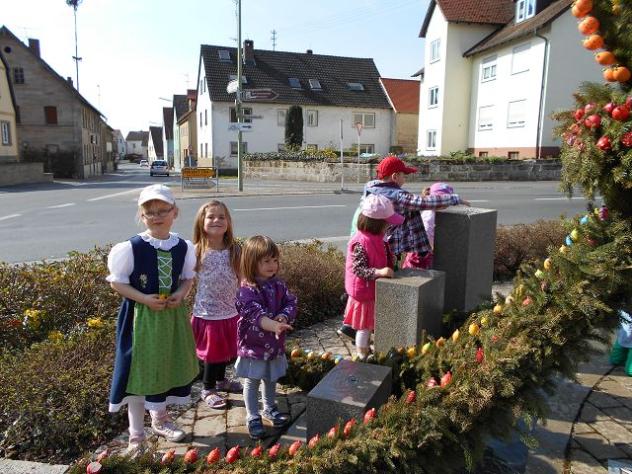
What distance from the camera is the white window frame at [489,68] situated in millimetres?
31205

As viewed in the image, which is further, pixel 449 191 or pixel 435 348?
pixel 449 191

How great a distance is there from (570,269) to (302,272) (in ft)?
11.9

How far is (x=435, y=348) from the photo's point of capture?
3248 mm

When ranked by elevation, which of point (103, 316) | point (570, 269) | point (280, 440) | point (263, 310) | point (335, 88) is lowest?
point (280, 440)

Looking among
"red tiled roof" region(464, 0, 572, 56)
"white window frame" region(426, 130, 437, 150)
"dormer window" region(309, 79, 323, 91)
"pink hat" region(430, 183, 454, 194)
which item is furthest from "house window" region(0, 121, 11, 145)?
"pink hat" region(430, 183, 454, 194)

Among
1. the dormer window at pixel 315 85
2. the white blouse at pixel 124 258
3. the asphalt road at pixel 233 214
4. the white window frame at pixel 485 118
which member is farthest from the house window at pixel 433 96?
the white blouse at pixel 124 258

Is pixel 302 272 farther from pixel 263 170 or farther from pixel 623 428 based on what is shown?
pixel 263 170

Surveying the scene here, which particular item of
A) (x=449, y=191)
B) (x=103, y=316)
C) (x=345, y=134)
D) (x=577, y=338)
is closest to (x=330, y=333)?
(x=449, y=191)

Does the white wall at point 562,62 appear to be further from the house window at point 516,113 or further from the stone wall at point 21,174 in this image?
the stone wall at point 21,174

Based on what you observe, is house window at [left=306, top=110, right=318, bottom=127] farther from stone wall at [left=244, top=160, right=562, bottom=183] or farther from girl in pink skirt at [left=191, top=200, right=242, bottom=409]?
girl in pink skirt at [left=191, top=200, right=242, bottom=409]

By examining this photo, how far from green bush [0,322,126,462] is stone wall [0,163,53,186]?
2871 cm

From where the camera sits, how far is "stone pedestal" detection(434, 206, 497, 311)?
4707mm

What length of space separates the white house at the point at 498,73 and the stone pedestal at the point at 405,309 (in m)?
25.9

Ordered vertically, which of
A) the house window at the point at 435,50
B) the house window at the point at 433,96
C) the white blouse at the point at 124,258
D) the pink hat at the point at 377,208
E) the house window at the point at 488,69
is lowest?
the white blouse at the point at 124,258
